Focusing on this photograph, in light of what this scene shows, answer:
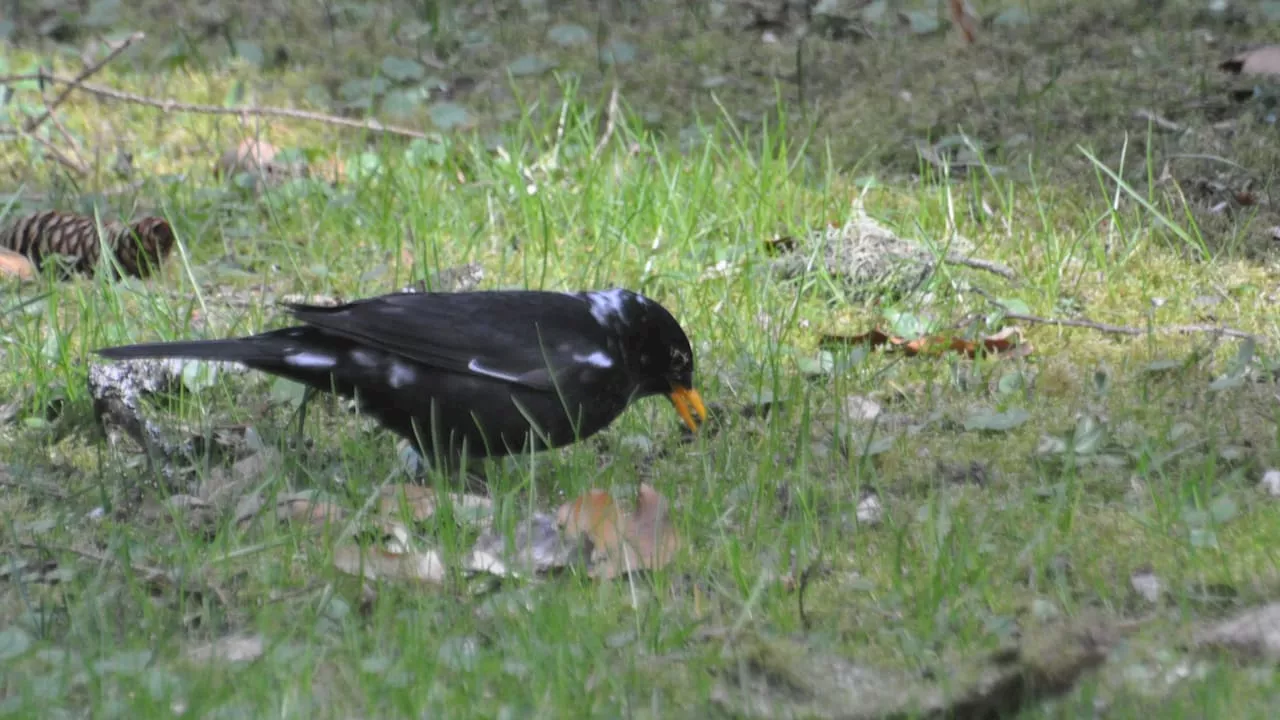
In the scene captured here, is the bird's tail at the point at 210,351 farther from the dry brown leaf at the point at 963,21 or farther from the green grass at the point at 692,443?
the dry brown leaf at the point at 963,21

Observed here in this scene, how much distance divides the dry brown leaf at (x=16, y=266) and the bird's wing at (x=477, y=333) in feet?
5.35

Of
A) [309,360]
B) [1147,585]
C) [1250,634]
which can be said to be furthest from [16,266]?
[1250,634]

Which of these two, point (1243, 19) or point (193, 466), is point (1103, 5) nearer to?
point (1243, 19)

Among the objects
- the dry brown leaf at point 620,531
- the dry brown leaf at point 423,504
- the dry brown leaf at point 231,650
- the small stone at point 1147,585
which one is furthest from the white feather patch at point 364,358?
the small stone at point 1147,585

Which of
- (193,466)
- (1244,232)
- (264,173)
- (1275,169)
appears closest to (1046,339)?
(1244,232)

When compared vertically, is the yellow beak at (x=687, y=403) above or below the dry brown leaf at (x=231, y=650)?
below

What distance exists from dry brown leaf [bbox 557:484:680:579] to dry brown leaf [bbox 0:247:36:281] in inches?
98.8

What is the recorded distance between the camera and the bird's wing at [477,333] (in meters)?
4.04

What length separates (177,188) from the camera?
5.79 meters

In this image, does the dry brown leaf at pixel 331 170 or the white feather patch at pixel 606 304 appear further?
the dry brown leaf at pixel 331 170

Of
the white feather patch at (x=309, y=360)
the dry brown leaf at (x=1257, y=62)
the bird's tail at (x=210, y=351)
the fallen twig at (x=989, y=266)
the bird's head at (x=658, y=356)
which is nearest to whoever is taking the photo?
the bird's tail at (x=210, y=351)

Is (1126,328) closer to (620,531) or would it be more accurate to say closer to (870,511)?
(870,511)

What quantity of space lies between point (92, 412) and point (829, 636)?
7.40 feet

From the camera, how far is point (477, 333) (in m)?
4.10
